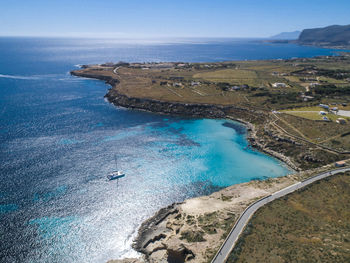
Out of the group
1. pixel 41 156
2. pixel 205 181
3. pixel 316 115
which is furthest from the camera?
pixel 316 115

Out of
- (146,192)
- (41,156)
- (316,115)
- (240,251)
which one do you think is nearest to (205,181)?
(146,192)

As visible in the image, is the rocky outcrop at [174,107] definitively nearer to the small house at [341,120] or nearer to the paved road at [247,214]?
the small house at [341,120]

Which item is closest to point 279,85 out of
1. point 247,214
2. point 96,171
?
point 247,214

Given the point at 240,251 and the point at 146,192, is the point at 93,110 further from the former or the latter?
the point at 240,251

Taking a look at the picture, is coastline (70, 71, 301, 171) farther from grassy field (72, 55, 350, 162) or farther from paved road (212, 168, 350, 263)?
paved road (212, 168, 350, 263)

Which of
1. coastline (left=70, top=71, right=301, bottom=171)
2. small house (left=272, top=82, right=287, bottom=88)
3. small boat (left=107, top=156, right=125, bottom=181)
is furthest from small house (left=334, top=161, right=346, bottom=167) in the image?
small house (left=272, top=82, right=287, bottom=88)

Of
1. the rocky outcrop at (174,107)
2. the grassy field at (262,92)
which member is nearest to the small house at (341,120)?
the grassy field at (262,92)

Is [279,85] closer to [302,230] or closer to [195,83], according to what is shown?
[195,83]
